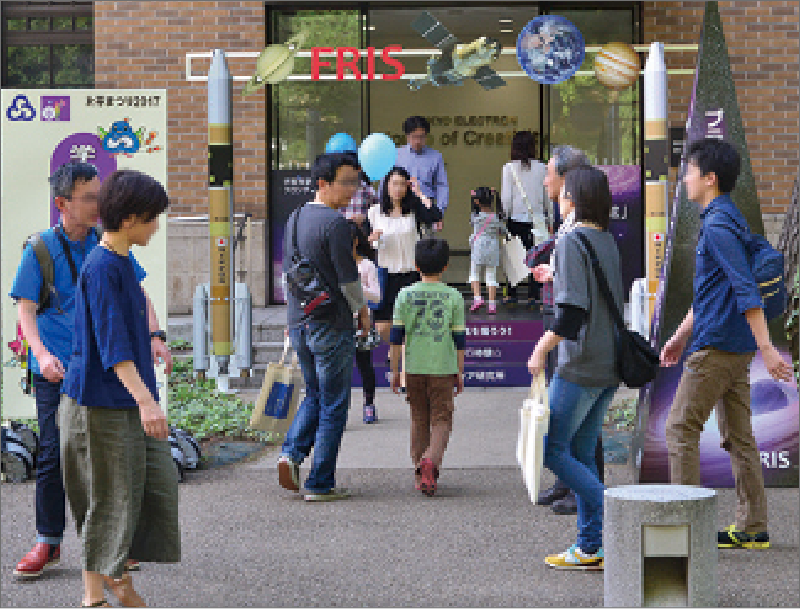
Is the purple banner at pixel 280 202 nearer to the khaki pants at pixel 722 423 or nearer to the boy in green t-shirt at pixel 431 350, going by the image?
the boy in green t-shirt at pixel 431 350

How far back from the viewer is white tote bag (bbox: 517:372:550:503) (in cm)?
506

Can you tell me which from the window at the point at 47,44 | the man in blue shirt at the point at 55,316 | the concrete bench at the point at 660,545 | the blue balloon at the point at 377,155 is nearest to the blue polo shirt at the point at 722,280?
the concrete bench at the point at 660,545

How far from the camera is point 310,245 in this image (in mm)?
6805

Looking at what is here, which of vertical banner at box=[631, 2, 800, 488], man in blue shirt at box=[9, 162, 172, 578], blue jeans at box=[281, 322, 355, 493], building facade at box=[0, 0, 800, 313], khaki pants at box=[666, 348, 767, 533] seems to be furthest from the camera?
building facade at box=[0, 0, 800, 313]

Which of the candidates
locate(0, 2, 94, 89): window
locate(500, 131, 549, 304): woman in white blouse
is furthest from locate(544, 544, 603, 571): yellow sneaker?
locate(0, 2, 94, 89): window

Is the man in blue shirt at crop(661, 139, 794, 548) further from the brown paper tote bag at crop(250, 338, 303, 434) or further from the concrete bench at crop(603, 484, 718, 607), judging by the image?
the brown paper tote bag at crop(250, 338, 303, 434)

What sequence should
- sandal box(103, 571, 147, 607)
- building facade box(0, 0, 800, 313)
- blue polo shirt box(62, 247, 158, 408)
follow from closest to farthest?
blue polo shirt box(62, 247, 158, 408), sandal box(103, 571, 147, 607), building facade box(0, 0, 800, 313)

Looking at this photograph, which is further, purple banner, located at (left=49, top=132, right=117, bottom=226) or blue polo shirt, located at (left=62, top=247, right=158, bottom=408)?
purple banner, located at (left=49, top=132, right=117, bottom=226)

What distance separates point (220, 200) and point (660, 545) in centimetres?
733

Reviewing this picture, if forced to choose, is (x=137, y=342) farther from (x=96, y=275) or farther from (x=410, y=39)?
(x=410, y=39)

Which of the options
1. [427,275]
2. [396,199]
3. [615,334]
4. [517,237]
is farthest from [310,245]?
[517,237]

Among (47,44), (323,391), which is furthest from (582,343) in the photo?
(47,44)

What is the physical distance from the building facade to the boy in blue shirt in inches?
404

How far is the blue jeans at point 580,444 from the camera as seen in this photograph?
Result: 5234 mm
